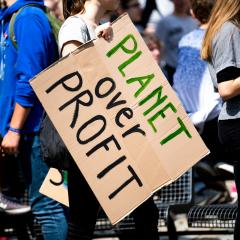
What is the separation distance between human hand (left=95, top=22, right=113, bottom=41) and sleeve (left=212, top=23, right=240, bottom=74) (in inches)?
24.6

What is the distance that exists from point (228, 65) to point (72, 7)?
2.66 ft

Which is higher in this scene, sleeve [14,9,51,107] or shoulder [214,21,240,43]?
sleeve [14,9,51,107]

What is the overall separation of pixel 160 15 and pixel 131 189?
314 inches

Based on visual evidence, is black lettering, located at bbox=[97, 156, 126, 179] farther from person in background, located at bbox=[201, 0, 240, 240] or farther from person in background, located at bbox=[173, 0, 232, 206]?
person in background, located at bbox=[173, 0, 232, 206]

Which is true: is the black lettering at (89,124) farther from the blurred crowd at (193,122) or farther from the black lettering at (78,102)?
the blurred crowd at (193,122)

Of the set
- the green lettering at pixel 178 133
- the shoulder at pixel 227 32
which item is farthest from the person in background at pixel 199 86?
the green lettering at pixel 178 133

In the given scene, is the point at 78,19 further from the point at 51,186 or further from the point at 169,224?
the point at 169,224

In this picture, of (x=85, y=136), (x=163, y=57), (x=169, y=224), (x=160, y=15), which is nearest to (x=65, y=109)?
(x=85, y=136)

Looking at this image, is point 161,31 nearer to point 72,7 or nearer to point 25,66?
point 25,66

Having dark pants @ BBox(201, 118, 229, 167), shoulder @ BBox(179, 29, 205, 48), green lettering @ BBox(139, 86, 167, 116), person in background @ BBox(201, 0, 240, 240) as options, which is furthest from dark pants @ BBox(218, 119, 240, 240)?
shoulder @ BBox(179, 29, 205, 48)

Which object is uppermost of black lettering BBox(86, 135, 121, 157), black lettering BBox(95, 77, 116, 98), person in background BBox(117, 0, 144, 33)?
black lettering BBox(95, 77, 116, 98)

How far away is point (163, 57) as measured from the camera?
10.9 metres

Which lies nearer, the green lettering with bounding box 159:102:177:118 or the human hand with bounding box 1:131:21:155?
the green lettering with bounding box 159:102:177:118

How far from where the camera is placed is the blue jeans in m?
5.73
